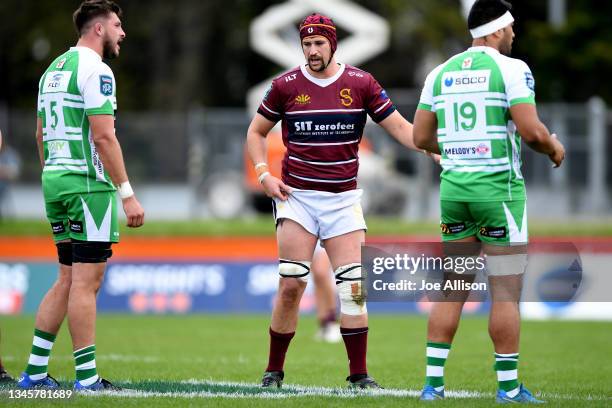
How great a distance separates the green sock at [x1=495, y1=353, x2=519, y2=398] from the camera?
6.46 metres

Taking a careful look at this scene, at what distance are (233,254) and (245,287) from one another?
92cm

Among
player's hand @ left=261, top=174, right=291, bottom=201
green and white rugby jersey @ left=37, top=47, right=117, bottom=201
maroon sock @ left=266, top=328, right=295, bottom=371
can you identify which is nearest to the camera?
green and white rugby jersey @ left=37, top=47, right=117, bottom=201

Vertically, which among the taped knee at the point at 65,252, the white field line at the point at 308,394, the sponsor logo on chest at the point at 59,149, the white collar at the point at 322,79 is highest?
the white collar at the point at 322,79

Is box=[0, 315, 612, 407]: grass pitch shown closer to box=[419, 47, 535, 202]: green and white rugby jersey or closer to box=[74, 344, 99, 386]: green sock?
box=[74, 344, 99, 386]: green sock

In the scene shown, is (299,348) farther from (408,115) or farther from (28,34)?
(28,34)

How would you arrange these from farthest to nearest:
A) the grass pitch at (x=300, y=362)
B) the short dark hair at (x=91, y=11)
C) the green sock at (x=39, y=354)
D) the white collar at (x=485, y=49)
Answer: the green sock at (x=39, y=354) < the short dark hair at (x=91, y=11) < the grass pitch at (x=300, y=362) < the white collar at (x=485, y=49)

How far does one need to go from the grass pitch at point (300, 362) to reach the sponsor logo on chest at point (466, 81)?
→ 1.86 m

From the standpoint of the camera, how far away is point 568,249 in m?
7.12

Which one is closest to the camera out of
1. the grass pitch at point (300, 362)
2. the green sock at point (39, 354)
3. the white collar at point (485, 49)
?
the white collar at point (485, 49)

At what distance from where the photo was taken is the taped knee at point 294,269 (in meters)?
7.34

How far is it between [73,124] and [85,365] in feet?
5.11

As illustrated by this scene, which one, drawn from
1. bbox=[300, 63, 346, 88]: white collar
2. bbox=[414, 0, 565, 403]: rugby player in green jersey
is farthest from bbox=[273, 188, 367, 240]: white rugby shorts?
bbox=[414, 0, 565, 403]: rugby player in green jersey

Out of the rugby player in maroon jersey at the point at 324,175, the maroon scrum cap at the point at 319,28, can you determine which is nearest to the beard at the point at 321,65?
the rugby player in maroon jersey at the point at 324,175

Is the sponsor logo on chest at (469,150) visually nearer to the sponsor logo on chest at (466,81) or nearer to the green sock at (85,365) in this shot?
the sponsor logo on chest at (466,81)
